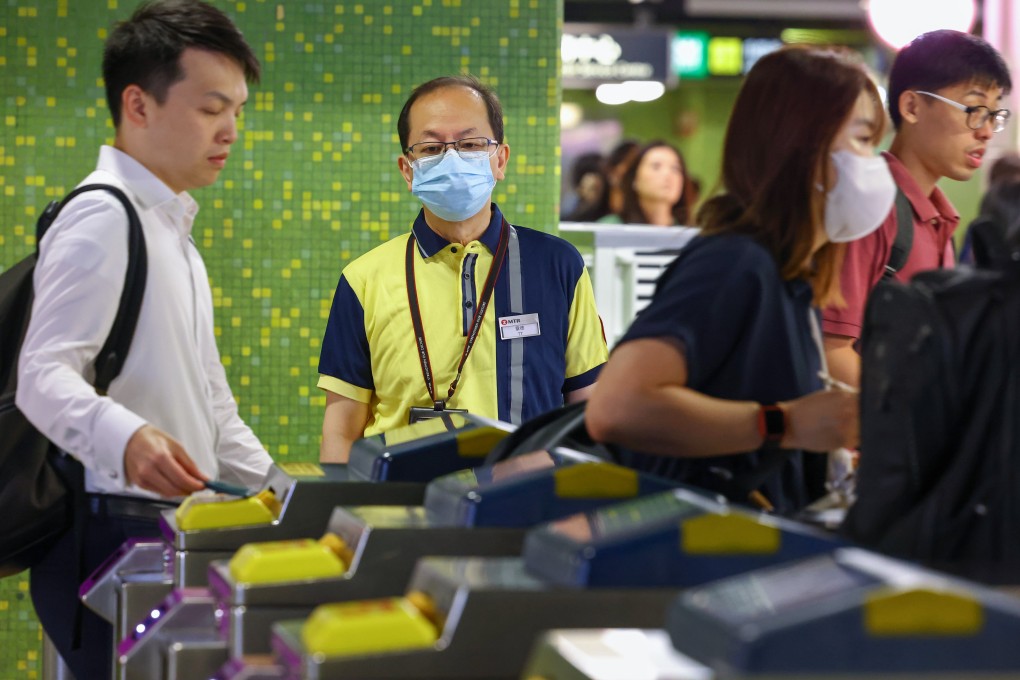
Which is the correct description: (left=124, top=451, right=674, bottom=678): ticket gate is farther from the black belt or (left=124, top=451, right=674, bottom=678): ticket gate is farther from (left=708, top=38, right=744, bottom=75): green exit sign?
(left=708, top=38, right=744, bottom=75): green exit sign

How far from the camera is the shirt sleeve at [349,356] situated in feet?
11.3

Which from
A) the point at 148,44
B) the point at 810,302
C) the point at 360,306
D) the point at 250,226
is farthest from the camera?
the point at 250,226

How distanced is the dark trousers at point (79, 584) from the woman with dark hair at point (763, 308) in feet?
3.80

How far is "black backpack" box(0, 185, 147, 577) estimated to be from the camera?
109 inches

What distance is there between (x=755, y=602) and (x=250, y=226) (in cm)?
370

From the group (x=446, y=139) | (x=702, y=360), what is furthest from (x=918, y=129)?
(x=702, y=360)

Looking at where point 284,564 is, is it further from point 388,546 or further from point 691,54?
point 691,54

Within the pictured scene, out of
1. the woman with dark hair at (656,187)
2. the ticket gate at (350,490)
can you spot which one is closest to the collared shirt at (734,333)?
the ticket gate at (350,490)

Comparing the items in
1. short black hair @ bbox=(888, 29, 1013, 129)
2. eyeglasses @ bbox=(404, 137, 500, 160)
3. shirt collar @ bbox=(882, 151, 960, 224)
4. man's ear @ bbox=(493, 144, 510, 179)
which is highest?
short black hair @ bbox=(888, 29, 1013, 129)

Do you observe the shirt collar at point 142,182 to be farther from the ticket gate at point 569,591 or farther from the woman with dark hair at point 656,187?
the woman with dark hair at point 656,187

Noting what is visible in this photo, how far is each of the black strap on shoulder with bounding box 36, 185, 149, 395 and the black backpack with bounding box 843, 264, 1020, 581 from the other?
5.23 ft

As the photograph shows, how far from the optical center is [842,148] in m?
2.33

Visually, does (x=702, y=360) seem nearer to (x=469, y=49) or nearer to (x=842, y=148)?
(x=842, y=148)

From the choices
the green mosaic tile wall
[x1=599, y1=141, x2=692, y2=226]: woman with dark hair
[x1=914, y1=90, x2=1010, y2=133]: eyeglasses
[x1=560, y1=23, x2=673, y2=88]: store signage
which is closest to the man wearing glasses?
[x1=914, y1=90, x2=1010, y2=133]: eyeglasses
